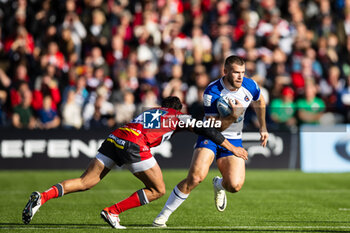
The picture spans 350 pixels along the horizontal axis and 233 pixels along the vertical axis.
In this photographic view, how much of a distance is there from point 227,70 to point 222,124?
30.2 inches

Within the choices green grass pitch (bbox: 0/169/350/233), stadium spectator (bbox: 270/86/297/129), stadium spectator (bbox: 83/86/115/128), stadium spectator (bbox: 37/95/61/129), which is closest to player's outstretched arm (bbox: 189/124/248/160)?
green grass pitch (bbox: 0/169/350/233)

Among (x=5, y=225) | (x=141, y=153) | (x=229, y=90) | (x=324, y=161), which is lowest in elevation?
(x=324, y=161)

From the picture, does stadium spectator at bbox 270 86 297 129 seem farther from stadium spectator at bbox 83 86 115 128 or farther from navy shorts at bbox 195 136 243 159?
navy shorts at bbox 195 136 243 159

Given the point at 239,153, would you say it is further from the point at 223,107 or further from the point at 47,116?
the point at 47,116

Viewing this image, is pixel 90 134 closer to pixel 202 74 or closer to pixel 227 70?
pixel 202 74

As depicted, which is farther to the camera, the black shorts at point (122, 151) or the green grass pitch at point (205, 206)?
the green grass pitch at point (205, 206)

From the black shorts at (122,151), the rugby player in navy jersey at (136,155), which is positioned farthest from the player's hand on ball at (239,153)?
the black shorts at (122,151)

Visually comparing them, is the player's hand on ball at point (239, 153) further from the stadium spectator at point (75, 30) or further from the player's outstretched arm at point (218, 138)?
the stadium spectator at point (75, 30)

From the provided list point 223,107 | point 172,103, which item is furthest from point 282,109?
point 172,103

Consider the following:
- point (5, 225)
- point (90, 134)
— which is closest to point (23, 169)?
point (90, 134)

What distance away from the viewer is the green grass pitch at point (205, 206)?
9.64 metres

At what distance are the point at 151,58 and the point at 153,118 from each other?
10754 millimetres

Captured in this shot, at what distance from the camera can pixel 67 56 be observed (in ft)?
64.6

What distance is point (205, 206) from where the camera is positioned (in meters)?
12.2
